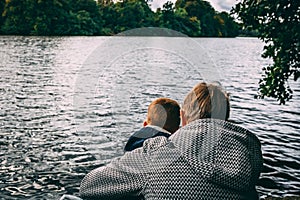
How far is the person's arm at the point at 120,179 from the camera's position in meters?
3.33

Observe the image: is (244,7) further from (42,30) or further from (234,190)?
Result: (42,30)

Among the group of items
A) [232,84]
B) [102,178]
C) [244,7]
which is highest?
[244,7]

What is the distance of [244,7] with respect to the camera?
8.88 metres

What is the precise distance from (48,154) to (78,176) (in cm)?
191

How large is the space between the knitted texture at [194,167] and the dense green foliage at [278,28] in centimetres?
531

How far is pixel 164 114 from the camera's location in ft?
14.0

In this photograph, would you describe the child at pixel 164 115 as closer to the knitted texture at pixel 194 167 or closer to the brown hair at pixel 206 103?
the brown hair at pixel 206 103

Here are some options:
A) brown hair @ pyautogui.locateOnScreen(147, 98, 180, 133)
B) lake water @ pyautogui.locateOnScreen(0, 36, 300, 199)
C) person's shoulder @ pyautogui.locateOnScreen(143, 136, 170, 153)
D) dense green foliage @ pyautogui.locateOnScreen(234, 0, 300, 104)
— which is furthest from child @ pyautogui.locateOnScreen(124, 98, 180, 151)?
dense green foliage @ pyautogui.locateOnScreen(234, 0, 300, 104)

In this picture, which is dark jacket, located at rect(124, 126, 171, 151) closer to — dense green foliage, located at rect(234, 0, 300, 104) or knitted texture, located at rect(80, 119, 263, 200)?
knitted texture, located at rect(80, 119, 263, 200)

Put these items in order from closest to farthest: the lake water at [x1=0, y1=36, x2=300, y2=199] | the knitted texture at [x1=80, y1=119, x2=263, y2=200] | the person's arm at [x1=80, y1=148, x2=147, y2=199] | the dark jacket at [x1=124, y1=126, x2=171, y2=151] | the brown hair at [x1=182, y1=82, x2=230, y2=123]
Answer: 1. the knitted texture at [x1=80, y1=119, x2=263, y2=200]
2. the person's arm at [x1=80, y1=148, x2=147, y2=199]
3. the brown hair at [x1=182, y1=82, x2=230, y2=123]
4. the dark jacket at [x1=124, y1=126, x2=171, y2=151]
5. the lake water at [x1=0, y1=36, x2=300, y2=199]

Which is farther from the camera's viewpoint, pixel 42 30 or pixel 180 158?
pixel 42 30

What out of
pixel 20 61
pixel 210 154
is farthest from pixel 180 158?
pixel 20 61

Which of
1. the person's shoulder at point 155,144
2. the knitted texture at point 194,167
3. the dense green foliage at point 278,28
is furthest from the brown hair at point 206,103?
the dense green foliage at point 278,28

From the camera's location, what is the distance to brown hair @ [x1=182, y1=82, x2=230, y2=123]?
3570 mm
